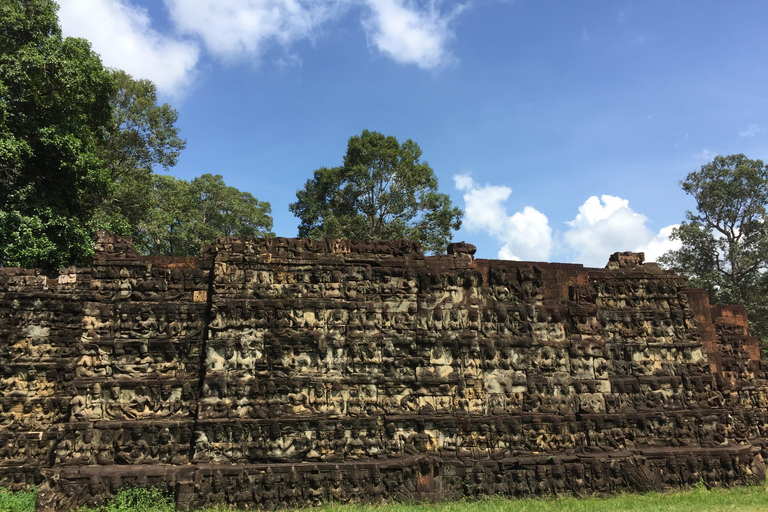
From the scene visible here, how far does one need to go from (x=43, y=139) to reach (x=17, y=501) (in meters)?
8.80

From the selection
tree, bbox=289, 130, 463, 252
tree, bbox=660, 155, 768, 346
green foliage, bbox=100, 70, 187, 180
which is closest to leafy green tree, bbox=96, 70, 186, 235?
green foliage, bbox=100, 70, 187, 180

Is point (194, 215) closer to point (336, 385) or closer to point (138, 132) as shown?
point (138, 132)

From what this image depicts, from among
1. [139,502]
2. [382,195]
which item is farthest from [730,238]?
[139,502]

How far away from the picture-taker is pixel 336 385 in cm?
875

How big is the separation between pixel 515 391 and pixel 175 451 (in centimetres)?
669

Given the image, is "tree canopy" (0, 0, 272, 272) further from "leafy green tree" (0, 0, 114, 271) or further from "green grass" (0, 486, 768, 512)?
"green grass" (0, 486, 768, 512)

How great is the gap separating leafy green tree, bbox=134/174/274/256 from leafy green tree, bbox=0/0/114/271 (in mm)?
3257

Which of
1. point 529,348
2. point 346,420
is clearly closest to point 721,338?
point 529,348

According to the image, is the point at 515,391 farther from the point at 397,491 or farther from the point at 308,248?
the point at 308,248

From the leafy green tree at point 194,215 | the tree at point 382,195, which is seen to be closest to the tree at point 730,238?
the tree at point 382,195

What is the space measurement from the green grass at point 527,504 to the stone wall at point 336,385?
26 centimetres

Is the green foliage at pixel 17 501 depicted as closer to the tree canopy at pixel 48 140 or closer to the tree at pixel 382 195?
the tree canopy at pixel 48 140

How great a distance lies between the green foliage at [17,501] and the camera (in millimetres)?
7574

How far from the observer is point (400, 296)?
934 centimetres
